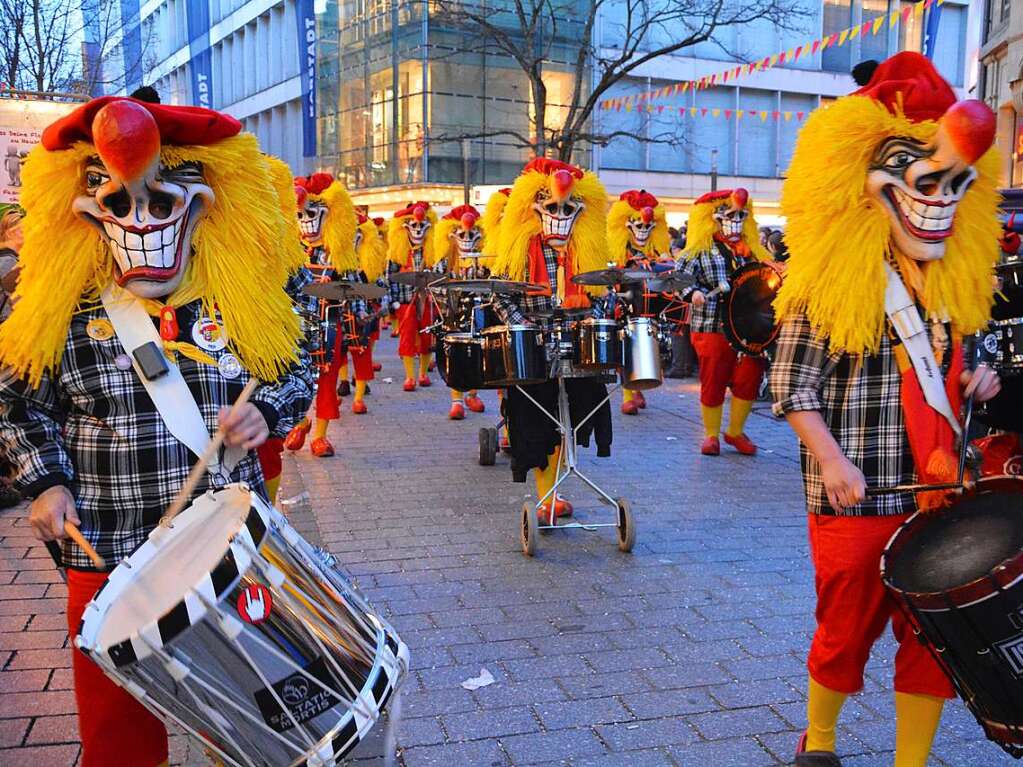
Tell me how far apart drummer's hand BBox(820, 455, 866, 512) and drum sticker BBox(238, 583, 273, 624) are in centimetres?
160

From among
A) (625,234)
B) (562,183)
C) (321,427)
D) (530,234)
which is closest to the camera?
(562,183)

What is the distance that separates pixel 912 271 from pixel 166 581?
2262 mm

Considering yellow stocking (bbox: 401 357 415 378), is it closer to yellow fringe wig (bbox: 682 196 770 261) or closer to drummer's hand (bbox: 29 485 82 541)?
yellow fringe wig (bbox: 682 196 770 261)

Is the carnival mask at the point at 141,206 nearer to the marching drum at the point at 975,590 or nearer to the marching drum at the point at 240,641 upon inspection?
the marching drum at the point at 240,641

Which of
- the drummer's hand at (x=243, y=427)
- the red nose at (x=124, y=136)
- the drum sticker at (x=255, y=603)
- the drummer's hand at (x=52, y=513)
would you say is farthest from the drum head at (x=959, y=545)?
the red nose at (x=124, y=136)

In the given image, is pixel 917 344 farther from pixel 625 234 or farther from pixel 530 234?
pixel 625 234

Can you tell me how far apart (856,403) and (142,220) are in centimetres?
210

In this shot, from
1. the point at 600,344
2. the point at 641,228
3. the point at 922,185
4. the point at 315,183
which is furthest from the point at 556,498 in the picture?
the point at 641,228

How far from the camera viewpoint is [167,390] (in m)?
2.60

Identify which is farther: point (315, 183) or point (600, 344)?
point (315, 183)

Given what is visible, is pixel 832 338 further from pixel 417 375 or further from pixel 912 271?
pixel 417 375

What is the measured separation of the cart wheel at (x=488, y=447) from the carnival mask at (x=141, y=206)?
536 cm

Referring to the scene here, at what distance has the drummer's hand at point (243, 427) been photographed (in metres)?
2.53

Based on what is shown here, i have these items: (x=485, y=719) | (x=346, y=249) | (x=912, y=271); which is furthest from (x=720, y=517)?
(x=346, y=249)
